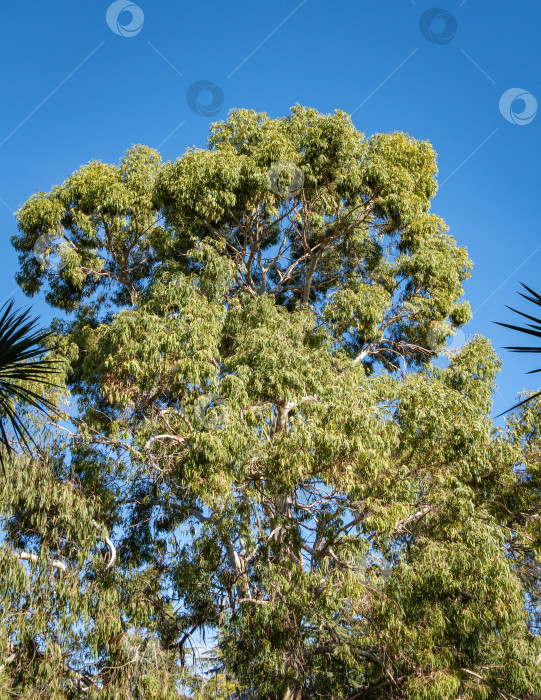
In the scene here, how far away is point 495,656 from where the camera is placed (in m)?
7.98

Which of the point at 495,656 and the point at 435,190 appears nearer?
the point at 495,656

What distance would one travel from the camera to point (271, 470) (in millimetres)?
7391

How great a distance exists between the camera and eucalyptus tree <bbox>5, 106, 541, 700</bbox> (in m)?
7.00

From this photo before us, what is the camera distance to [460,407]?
25.7ft

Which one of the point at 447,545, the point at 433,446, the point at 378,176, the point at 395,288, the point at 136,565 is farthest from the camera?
the point at 395,288

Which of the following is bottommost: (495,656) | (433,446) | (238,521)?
(495,656)

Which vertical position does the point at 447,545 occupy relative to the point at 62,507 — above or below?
below

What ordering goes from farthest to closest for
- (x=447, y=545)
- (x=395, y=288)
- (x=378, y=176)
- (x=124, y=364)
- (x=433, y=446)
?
(x=395, y=288), (x=378, y=176), (x=124, y=364), (x=433, y=446), (x=447, y=545)

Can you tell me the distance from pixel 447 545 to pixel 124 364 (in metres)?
4.52

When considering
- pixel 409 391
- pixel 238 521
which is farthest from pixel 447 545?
pixel 238 521

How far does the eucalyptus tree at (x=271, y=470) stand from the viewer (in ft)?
23.0

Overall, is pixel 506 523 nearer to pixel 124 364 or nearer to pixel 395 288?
pixel 395 288

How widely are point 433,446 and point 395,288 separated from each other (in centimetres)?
425

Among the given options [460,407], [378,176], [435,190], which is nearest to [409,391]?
[460,407]
